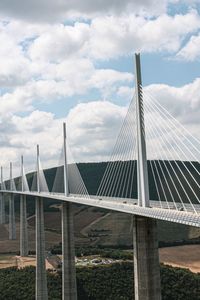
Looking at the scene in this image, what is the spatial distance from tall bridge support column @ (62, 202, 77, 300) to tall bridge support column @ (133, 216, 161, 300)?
876 inches

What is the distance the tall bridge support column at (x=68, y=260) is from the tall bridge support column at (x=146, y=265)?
22241 mm

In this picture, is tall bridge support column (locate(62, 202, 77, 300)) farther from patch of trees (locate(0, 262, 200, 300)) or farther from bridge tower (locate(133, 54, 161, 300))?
bridge tower (locate(133, 54, 161, 300))

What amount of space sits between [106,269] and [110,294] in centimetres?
757

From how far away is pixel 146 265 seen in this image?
86.7 feet

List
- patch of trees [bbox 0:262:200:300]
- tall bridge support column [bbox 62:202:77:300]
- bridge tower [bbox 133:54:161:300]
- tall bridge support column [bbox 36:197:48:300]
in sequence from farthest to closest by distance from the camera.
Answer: tall bridge support column [bbox 36:197:48:300]
patch of trees [bbox 0:262:200:300]
tall bridge support column [bbox 62:202:77:300]
bridge tower [bbox 133:54:161:300]

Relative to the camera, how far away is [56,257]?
78000 mm

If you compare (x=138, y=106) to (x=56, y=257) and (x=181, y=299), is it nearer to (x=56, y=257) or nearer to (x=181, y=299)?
(x=181, y=299)

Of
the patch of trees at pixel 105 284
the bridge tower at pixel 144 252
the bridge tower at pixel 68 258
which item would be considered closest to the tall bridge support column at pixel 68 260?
the bridge tower at pixel 68 258

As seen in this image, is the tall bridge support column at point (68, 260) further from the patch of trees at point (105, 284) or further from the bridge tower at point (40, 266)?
the bridge tower at point (40, 266)

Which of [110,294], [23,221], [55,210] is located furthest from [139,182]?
[55,210]

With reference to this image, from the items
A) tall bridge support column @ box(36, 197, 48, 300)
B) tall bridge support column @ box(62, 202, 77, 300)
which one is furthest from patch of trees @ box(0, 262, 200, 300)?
tall bridge support column @ box(62, 202, 77, 300)

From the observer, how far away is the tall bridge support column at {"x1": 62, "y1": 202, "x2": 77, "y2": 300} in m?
47.5

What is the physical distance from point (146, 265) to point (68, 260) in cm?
2346

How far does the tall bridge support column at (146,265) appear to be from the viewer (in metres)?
26.4
